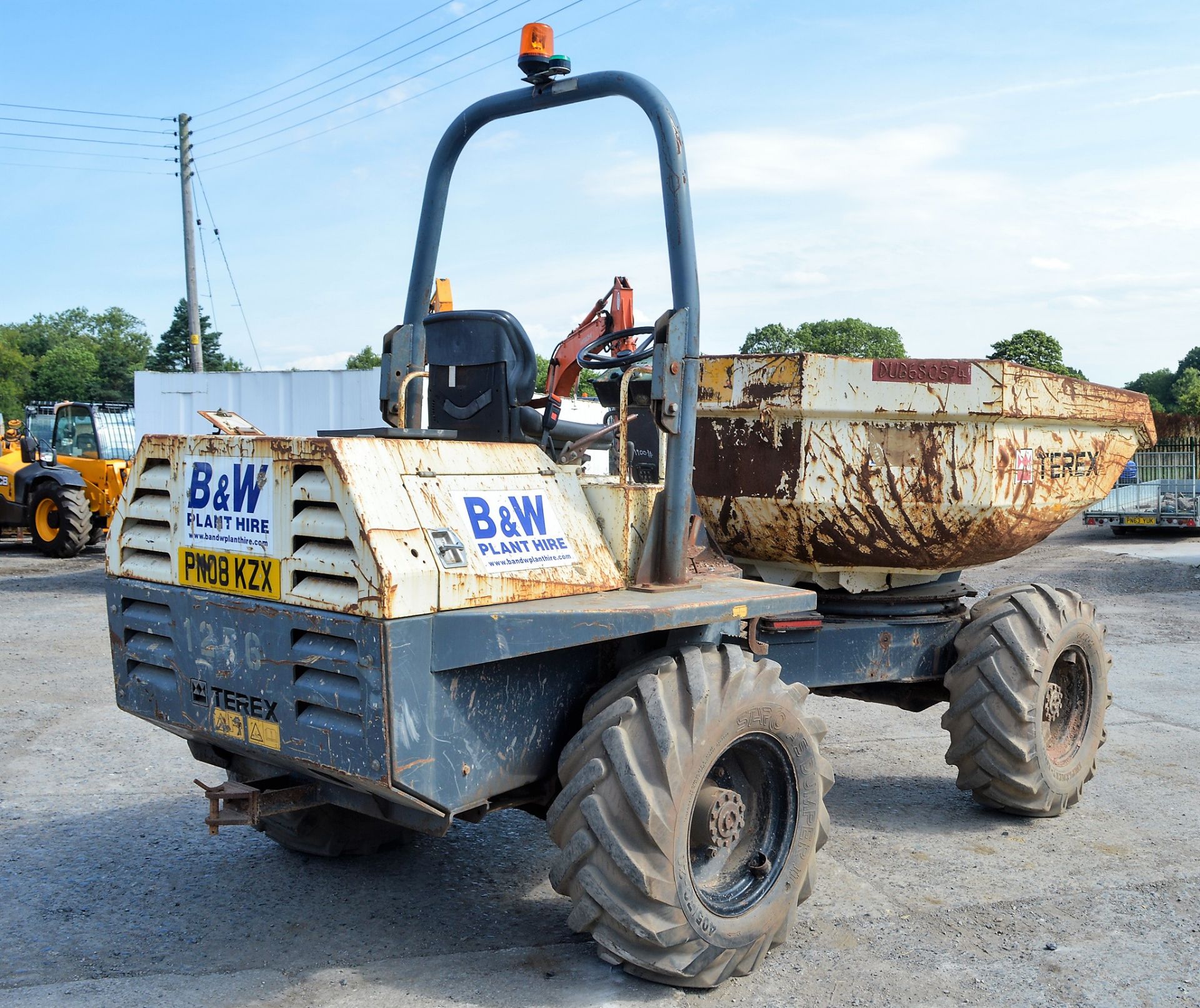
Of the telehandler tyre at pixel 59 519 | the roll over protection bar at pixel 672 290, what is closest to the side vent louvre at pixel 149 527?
the roll over protection bar at pixel 672 290

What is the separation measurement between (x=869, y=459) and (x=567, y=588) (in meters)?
1.79

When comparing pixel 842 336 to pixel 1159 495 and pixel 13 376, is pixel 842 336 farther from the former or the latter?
pixel 13 376

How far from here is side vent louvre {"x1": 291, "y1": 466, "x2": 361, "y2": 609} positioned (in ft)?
10.6

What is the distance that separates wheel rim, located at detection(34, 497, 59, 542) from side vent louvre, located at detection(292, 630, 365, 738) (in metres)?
17.1

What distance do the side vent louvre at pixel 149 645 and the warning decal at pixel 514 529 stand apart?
3.75 ft

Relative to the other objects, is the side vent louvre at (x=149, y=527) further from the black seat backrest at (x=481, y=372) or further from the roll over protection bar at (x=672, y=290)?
the black seat backrest at (x=481, y=372)

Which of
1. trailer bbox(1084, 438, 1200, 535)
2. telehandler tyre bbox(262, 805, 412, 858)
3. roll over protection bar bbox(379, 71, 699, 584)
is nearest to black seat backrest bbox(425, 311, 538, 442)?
roll over protection bar bbox(379, 71, 699, 584)

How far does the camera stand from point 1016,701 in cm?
520

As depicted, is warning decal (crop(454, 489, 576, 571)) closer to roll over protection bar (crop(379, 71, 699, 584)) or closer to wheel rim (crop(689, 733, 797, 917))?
roll over protection bar (crop(379, 71, 699, 584))

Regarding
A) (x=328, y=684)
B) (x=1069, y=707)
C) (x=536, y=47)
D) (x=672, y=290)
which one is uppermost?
(x=536, y=47)

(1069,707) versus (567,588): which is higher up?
(567,588)

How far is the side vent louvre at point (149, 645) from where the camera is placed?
3.81 meters

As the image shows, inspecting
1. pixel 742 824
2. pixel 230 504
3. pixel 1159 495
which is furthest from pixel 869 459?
pixel 1159 495

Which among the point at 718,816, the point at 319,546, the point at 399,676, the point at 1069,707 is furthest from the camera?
the point at 1069,707
